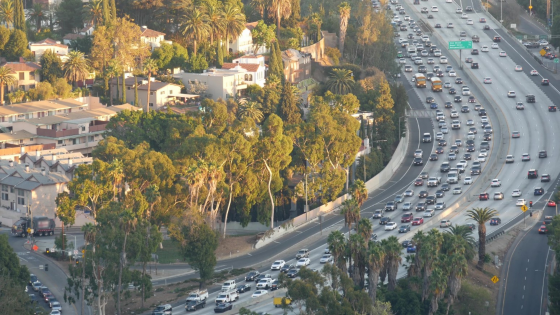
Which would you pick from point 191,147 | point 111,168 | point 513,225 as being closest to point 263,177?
point 191,147

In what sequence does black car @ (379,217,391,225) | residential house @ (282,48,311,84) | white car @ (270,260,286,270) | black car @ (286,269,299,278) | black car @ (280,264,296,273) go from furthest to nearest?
residential house @ (282,48,311,84) → black car @ (379,217,391,225) → white car @ (270,260,286,270) → black car @ (280,264,296,273) → black car @ (286,269,299,278)

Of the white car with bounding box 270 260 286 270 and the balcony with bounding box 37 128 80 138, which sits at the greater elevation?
the balcony with bounding box 37 128 80 138

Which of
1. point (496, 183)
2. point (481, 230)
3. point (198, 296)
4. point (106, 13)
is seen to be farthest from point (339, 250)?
point (106, 13)

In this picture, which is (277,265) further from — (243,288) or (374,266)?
(374,266)

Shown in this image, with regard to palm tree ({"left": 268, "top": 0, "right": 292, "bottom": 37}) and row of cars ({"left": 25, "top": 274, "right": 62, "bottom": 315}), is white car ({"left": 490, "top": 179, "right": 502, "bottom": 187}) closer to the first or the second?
palm tree ({"left": 268, "top": 0, "right": 292, "bottom": 37})

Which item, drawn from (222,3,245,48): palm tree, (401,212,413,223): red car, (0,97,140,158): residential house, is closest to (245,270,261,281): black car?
(401,212,413,223): red car

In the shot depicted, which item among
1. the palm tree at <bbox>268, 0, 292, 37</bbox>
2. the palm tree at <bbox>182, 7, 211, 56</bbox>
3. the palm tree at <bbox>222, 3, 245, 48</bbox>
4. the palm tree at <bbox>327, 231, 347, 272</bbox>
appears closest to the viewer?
the palm tree at <bbox>327, 231, 347, 272</bbox>

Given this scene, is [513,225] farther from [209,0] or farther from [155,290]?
[209,0]

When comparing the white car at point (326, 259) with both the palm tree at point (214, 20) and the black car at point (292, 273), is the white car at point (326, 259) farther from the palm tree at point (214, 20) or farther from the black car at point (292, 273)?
the palm tree at point (214, 20)
